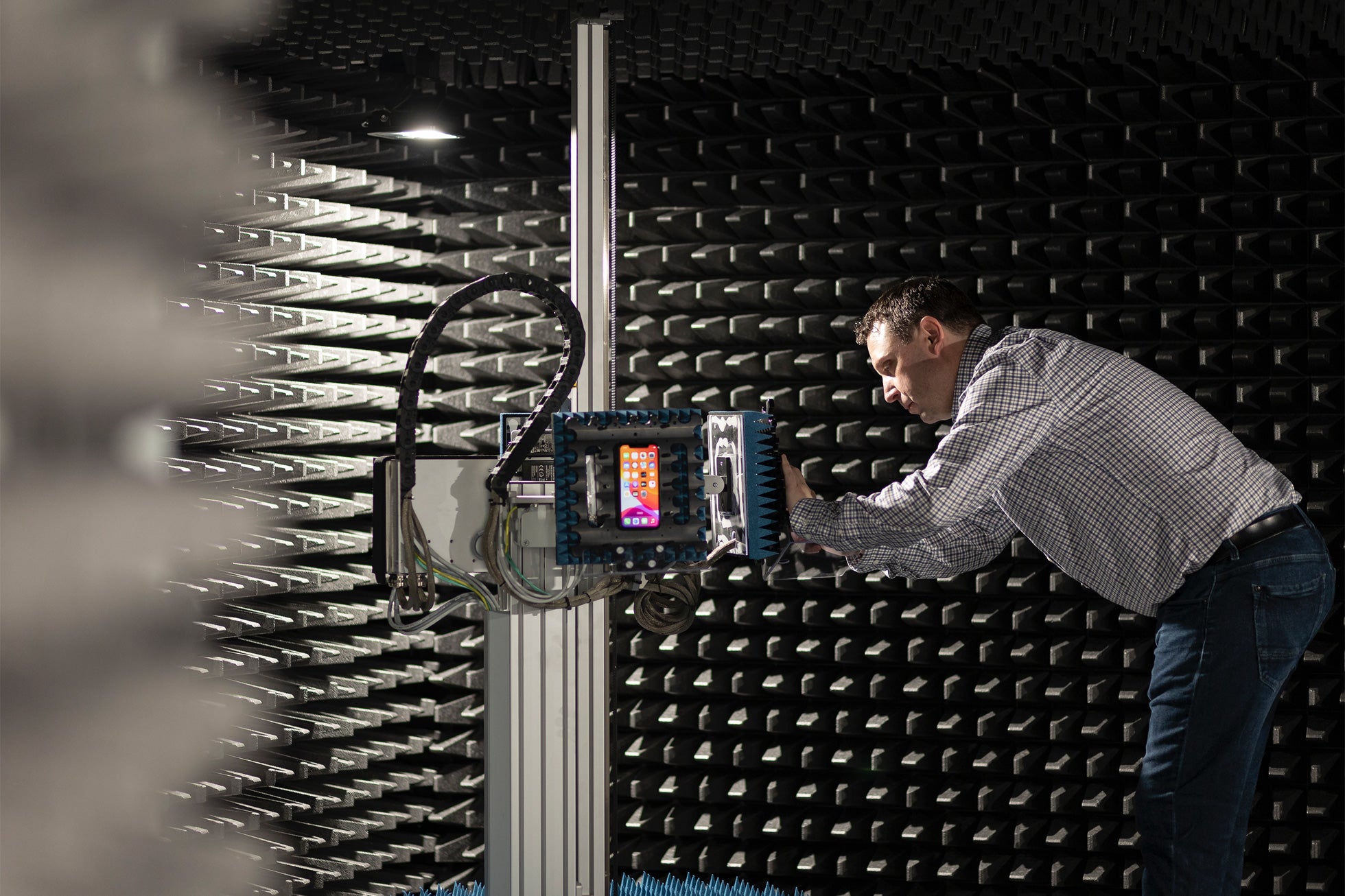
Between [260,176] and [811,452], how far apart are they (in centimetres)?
176

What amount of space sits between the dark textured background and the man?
4.62ft

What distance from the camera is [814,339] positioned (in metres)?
3.51

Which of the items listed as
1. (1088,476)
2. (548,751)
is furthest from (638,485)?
(1088,476)

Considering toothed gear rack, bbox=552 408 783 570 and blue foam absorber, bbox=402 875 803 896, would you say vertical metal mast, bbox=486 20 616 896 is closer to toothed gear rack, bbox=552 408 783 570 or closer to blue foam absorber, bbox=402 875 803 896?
toothed gear rack, bbox=552 408 783 570

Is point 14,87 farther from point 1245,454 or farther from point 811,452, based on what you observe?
point 811,452

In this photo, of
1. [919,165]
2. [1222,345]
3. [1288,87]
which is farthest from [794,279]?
[1288,87]

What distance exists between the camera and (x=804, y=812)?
3535 mm

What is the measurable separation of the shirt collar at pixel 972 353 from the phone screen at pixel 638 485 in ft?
2.25

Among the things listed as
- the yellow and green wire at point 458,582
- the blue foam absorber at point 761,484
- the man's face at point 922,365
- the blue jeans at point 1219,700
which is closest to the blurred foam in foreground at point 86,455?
the yellow and green wire at point 458,582

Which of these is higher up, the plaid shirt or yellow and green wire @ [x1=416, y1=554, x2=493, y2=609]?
the plaid shirt

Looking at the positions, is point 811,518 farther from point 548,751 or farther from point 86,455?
point 86,455

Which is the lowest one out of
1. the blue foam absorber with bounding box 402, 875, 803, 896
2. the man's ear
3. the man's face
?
the blue foam absorber with bounding box 402, 875, 803, 896

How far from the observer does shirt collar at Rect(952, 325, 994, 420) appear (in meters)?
2.20

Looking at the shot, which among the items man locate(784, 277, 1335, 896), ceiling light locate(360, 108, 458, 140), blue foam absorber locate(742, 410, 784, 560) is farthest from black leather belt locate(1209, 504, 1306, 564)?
ceiling light locate(360, 108, 458, 140)
